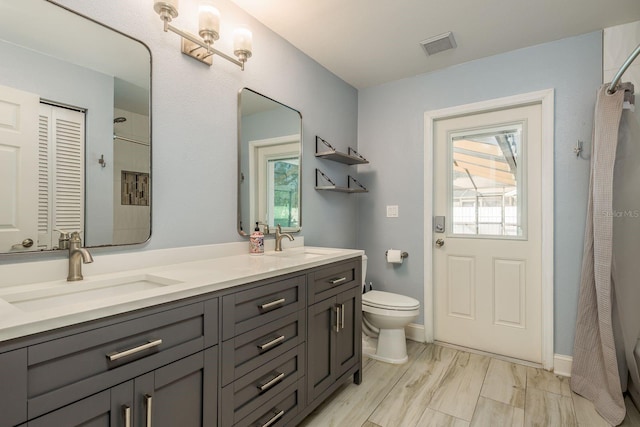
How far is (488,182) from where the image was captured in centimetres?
264

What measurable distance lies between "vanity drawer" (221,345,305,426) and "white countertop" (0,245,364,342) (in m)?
0.39

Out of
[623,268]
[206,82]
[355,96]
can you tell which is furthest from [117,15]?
[623,268]

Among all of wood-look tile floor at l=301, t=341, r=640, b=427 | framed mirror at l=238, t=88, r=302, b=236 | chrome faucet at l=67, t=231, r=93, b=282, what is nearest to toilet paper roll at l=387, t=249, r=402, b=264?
wood-look tile floor at l=301, t=341, r=640, b=427

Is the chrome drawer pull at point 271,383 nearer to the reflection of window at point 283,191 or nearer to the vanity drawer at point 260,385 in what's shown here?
the vanity drawer at point 260,385

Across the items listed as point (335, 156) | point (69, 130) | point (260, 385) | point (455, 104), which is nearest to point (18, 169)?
point (69, 130)

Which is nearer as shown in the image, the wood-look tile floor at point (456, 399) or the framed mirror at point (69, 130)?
the framed mirror at point (69, 130)

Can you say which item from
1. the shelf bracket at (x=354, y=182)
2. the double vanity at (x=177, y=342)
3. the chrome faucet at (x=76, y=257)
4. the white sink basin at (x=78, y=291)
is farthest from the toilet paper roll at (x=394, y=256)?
the chrome faucet at (x=76, y=257)

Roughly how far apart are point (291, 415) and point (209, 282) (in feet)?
2.78

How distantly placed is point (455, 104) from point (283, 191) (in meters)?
1.62

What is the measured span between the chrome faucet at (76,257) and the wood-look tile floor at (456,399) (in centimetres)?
131

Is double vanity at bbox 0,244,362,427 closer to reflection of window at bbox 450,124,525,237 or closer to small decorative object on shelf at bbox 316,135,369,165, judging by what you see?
small decorative object on shelf at bbox 316,135,369,165

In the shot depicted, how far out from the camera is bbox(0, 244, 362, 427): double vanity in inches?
31.4

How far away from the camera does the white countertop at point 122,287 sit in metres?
0.80

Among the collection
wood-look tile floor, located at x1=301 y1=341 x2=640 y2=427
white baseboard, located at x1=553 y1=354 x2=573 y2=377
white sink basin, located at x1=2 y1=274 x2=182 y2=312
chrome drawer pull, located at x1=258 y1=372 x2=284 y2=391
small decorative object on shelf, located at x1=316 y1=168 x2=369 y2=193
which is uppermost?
small decorative object on shelf, located at x1=316 y1=168 x2=369 y2=193
